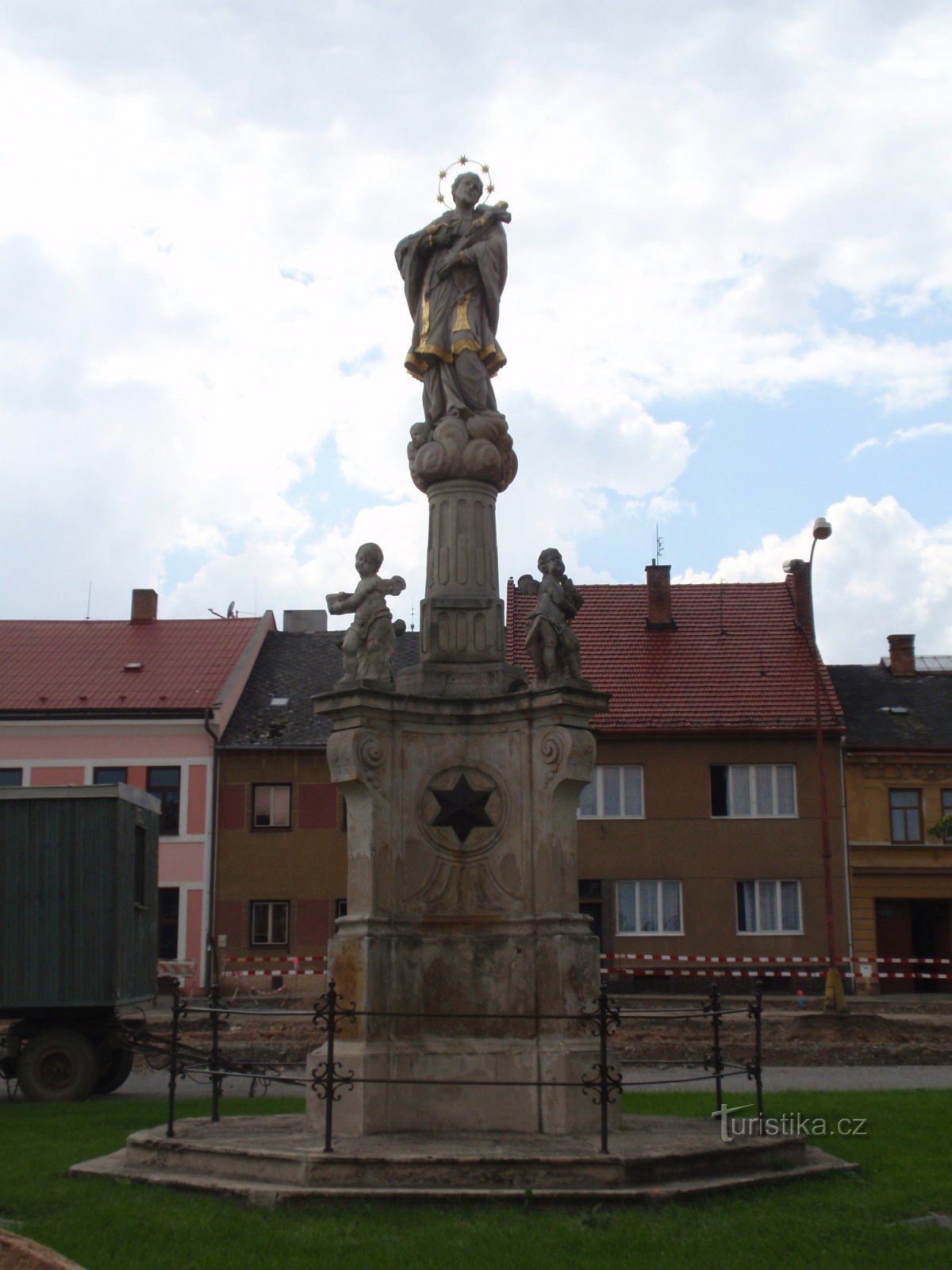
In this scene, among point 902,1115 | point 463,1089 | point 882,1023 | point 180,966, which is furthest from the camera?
point 180,966

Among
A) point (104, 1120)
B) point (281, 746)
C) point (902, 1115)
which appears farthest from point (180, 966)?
point (902, 1115)

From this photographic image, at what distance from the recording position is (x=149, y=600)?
41.2m

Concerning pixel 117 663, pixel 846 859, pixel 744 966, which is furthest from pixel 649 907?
pixel 117 663

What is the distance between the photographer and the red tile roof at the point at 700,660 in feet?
115

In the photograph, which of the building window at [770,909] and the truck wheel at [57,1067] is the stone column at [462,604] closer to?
the truck wheel at [57,1067]

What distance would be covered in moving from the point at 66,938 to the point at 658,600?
955 inches

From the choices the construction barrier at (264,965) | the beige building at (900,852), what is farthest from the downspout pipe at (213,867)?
the beige building at (900,852)

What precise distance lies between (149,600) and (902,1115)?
31469 millimetres

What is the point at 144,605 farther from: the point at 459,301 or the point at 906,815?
the point at 459,301

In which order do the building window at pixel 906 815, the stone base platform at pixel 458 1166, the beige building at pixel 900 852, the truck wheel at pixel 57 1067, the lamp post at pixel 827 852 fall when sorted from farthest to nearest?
the building window at pixel 906 815
the beige building at pixel 900 852
the lamp post at pixel 827 852
the truck wheel at pixel 57 1067
the stone base platform at pixel 458 1166

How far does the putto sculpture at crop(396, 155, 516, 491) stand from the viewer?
12.4m

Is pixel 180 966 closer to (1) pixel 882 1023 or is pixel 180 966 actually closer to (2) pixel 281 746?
(2) pixel 281 746

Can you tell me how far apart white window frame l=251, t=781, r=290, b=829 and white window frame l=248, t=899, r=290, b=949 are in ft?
5.66

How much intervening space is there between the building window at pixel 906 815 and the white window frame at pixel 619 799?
6061 mm
